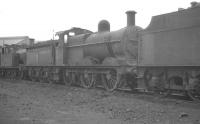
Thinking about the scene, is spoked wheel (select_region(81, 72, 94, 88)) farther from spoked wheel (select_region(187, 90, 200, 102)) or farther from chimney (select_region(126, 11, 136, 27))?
spoked wheel (select_region(187, 90, 200, 102))

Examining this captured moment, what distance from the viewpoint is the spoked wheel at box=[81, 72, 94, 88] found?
14.9 metres

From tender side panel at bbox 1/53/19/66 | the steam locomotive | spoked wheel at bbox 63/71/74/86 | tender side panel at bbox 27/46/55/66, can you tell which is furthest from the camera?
tender side panel at bbox 1/53/19/66

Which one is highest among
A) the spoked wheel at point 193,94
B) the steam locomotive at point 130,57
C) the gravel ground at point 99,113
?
the steam locomotive at point 130,57

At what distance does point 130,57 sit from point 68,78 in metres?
5.49

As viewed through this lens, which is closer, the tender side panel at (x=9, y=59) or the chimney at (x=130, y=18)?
the chimney at (x=130, y=18)

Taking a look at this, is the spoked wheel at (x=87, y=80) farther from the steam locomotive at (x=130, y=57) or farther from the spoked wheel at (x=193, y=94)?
the spoked wheel at (x=193, y=94)

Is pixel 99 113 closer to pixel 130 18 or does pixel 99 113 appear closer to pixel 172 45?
pixel 172 45

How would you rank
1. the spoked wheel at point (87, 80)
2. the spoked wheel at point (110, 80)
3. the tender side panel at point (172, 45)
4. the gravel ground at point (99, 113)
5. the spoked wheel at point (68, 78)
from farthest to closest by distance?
the spoked wheel at point (68, 78), the spoked wheel at point (87, 80), the spoked wheel at point (110, 80), the tender side panel at point (172, 45), the gravel ground at point (99, 113)

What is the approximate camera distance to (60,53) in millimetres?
17703

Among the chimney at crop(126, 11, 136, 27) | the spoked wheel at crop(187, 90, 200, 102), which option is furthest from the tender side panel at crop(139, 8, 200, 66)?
the chimney at crop(126, 11, 136, 27)

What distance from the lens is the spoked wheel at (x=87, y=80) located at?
48.8 ft

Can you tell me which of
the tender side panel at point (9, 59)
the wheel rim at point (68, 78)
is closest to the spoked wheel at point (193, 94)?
the wheel rim at point (68, 78)

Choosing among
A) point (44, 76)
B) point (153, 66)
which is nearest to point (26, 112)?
point (153, 66)

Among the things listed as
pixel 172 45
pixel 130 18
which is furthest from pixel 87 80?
pixel 172 45
